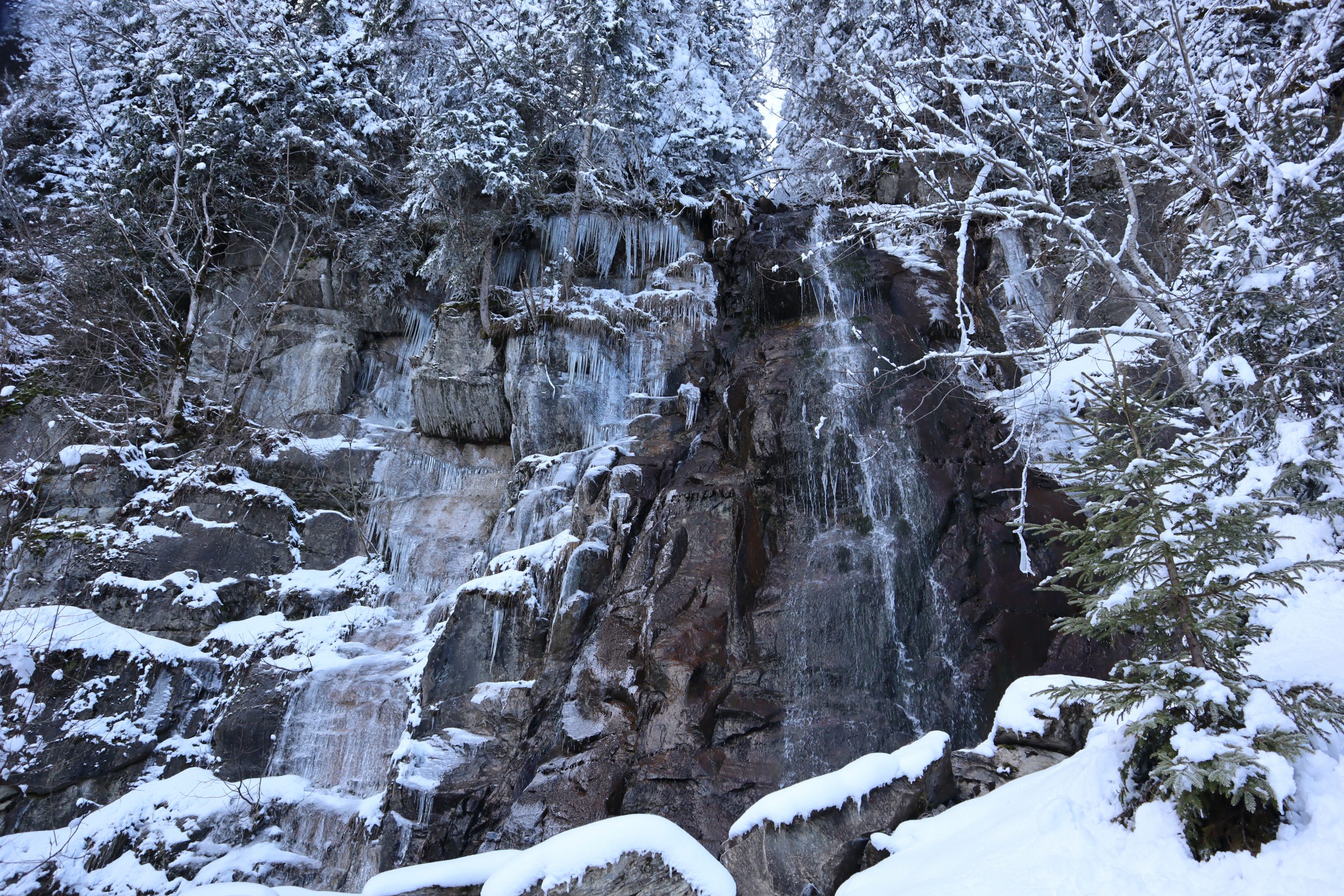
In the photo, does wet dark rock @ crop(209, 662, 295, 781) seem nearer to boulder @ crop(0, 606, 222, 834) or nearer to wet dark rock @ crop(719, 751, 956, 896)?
boulder @ crop(0, 606, 222, 834)

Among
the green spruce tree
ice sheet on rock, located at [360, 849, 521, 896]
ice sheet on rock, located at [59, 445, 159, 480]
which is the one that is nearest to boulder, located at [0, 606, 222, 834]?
ice sheet on rock, located at [59, 445, 159, 480]

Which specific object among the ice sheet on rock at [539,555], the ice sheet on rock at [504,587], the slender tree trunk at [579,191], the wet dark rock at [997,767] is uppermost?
the slender tree trunk at [579,191]

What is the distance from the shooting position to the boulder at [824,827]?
5.66 m

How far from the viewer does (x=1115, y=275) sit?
25.0 ft

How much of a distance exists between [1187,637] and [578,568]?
26.9 ft

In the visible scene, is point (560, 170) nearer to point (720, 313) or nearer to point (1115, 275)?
point (720, 313)

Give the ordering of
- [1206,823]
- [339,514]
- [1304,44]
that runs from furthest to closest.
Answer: [339,514] → [1304,44] → [1206,823]

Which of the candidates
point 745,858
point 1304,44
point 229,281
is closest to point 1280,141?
point 1304,44

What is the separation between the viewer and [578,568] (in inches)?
451

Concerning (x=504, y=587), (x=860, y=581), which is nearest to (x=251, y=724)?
(x=504, y=587)

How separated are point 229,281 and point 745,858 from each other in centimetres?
1827

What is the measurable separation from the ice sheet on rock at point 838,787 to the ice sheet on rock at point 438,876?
6.05ft

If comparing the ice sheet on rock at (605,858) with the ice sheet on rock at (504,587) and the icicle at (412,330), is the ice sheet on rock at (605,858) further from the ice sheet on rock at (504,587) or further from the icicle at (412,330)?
the icicle at (412,330)

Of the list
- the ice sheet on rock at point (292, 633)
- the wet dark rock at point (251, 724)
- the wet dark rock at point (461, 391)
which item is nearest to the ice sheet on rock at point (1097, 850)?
the wet dark rock at point (251, 724)
